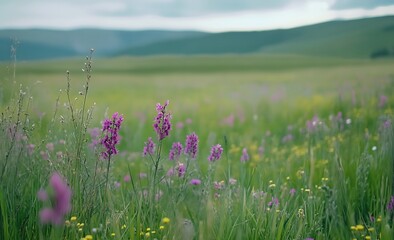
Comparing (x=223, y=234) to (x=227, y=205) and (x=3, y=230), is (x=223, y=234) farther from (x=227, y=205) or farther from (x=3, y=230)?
(x=3, y=230)

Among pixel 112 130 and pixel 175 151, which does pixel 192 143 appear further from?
pixel 112 130

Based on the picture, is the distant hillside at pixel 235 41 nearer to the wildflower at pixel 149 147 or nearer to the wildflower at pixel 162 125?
the wildflower at pixel 149 147

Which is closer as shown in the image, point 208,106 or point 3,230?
point 3,230

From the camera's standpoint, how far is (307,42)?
7962 cm

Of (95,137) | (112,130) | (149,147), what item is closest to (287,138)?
(95,137)

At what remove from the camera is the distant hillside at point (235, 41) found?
59516mm

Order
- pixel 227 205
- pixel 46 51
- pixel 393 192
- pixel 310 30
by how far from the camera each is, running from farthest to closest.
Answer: pixel 46 51 → pixel 310 30 → pixel 393 192 → pixel 227 205

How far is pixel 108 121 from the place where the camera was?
2.60 m

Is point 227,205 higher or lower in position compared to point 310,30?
lower

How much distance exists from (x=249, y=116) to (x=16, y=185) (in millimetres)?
6527

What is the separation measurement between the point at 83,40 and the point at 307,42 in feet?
202

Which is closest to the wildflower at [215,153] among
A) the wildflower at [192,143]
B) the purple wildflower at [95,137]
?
the wildflower at [192,143]

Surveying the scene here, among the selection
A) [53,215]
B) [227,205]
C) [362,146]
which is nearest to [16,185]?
[227,205]

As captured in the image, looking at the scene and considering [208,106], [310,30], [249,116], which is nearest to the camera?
[249,116]
